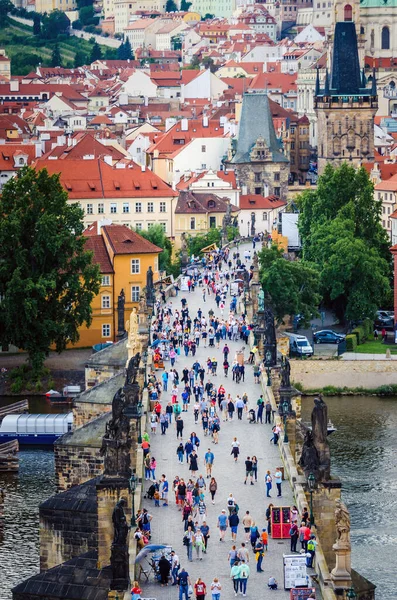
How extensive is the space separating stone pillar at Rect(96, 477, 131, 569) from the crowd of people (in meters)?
0.71

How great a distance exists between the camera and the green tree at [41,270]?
83.9m

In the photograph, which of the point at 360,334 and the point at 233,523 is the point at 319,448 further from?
the point at 360,334

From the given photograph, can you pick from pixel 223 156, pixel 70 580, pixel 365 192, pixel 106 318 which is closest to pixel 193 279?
pixel 106 318

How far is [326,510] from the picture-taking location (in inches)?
1660

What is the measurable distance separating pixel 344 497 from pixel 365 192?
48234 mm

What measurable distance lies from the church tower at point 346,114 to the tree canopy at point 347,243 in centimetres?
3704

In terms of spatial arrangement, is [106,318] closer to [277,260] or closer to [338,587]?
[277,260]

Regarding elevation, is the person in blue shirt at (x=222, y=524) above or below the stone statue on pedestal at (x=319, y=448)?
below

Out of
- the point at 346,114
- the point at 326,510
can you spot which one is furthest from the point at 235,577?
the point at 346,114

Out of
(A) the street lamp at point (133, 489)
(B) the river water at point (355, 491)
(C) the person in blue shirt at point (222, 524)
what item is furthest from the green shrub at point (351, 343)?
(C) the person in blue shirt at point (222, 524)

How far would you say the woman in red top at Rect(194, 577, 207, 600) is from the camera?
37.7 meters

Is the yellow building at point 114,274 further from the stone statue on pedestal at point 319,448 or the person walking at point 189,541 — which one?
the person walking at point 189,541

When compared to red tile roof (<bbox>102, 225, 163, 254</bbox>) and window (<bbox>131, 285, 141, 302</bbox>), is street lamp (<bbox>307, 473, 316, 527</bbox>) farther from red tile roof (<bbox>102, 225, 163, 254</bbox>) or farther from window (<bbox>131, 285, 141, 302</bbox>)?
window (<bbox>131, 285, 141, 302</bbox>)

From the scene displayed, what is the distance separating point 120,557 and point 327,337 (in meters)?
56.8
